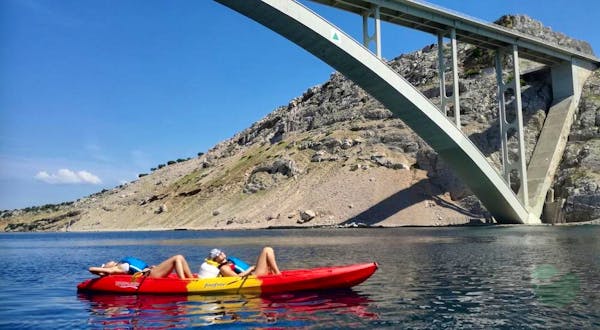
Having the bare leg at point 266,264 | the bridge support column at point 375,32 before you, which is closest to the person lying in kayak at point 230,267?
the bare leg at point 266,264

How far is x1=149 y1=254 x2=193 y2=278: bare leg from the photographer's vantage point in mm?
14703

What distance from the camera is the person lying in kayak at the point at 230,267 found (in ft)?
48.3

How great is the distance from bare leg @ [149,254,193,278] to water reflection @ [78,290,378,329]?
0.61 meters

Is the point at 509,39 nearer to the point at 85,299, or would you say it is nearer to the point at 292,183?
the point at 292,183

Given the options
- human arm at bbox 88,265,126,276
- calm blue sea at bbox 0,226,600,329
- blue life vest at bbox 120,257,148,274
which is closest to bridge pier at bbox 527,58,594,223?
calm blue sea at bbox 0,226,600,329

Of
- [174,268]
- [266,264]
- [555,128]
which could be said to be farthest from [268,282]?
[555,128]

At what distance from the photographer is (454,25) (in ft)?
150

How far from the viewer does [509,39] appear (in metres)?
51.2

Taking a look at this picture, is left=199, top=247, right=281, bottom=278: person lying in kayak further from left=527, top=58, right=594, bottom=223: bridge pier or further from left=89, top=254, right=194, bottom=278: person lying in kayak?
left=527, top=58, right=594, bottom=223: bridge pier

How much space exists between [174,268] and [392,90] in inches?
1175

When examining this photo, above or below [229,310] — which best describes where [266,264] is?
above

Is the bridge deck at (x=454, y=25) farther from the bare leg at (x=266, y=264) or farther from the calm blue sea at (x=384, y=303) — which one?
the bare leg at (x=266, y=264)

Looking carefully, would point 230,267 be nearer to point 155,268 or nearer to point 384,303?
point 155,268

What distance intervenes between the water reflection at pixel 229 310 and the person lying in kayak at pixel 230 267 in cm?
65
